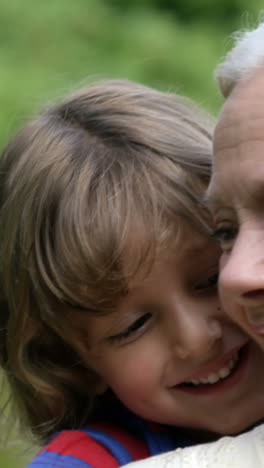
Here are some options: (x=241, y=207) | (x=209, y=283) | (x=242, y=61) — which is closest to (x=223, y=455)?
(x=241, y=207)

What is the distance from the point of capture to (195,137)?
2900 mm

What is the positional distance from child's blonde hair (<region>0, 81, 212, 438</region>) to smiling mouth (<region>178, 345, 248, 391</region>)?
0.31m

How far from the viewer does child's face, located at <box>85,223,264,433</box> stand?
259 cm

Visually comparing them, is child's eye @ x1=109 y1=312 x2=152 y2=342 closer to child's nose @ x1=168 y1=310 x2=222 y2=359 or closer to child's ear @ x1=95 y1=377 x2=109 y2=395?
child's nose @ x1=168 y1=310 x2=222 y2=359

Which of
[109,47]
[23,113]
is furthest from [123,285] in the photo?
[109,47]

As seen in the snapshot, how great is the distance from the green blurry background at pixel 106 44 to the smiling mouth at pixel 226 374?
2518mm

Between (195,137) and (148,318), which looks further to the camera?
(195,137)

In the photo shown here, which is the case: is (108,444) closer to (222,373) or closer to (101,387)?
(101,387)

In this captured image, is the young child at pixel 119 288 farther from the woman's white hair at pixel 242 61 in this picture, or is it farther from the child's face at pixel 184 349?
the woman's white hair at pixel 242 61

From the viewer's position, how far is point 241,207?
217 centimetres

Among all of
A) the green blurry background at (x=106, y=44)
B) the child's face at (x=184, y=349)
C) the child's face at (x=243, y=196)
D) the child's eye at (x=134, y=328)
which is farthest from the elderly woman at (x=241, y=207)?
the green blurry background at (x=106, y=44)

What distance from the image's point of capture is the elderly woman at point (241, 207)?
2045 mm

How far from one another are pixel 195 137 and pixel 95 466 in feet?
3.05

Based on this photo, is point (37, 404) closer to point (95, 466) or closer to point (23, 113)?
point (95, 466)
